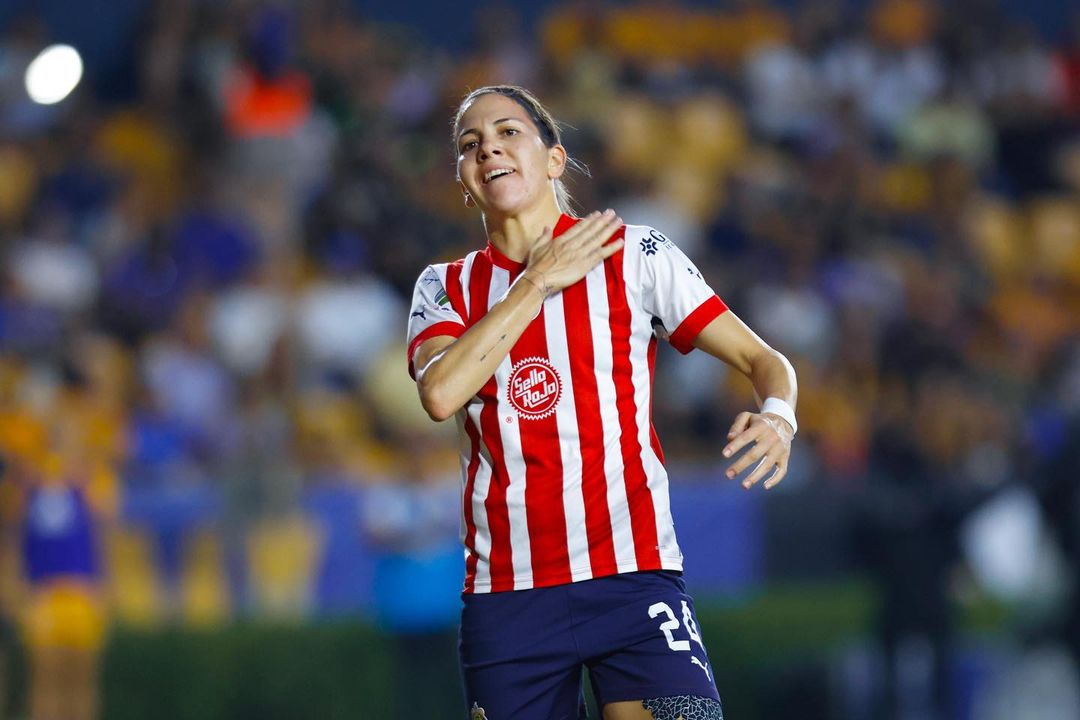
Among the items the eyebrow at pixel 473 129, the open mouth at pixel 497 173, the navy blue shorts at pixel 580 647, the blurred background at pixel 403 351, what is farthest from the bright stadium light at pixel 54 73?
the navy blue shorts at pixel 580 647

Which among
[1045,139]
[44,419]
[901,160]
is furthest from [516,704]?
[1045,139]

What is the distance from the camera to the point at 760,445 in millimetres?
3449

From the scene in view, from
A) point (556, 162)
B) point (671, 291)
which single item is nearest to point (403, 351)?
point (556, 162)

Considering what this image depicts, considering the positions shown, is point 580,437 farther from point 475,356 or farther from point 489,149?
point 489,149

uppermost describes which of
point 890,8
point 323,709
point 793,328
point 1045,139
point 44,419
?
point 890,8

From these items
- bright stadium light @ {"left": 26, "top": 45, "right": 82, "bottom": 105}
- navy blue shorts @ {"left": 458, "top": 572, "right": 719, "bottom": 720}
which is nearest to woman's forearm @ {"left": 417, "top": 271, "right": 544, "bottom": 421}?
navy blue shorts @ {"left": 458, "top": 572, "right": 719, "bottom": 720}

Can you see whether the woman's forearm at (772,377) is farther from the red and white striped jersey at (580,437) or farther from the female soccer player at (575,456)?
the red and white striped jersey at (580,437)

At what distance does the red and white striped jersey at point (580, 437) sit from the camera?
12.0 ft

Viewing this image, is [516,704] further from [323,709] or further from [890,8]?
[890,8]

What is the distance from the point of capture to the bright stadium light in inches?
227

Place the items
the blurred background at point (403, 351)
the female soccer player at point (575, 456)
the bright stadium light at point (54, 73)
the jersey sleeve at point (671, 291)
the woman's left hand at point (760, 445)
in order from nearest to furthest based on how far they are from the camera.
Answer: the woman's left hand at point (760, 445) < the female soccer player at point (575, 456) < the jersey sleeve at point (671, 291) < the bright stadium light at point (54, 73) < the blurred background at point (403, 351)

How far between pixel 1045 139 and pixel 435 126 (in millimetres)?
5386

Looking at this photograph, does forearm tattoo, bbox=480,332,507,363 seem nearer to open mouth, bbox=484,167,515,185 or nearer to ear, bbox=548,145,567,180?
open mouth, bbox=484,167,515,185

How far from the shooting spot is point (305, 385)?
9.34 meters
